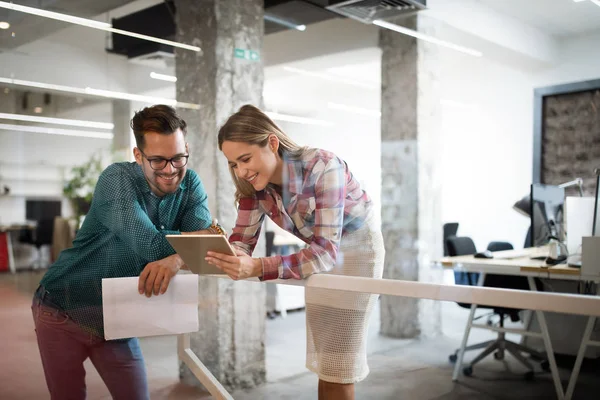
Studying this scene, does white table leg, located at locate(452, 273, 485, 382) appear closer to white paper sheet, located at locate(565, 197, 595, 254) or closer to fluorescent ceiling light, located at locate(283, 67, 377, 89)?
white paper sheet, located at locate(565, 197, 595, 254)

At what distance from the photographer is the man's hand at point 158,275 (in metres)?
1.50

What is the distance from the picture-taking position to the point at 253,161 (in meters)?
1.42

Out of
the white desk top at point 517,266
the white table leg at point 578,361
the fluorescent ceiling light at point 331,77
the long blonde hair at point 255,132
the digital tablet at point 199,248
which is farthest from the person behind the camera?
the fluorescent ceiling light at point 331,77

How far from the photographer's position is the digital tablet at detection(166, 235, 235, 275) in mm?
1291

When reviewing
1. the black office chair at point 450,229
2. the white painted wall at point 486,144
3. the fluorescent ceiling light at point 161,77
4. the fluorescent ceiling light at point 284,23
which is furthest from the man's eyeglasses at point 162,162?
the fluorescent ceiling light at point 284,23

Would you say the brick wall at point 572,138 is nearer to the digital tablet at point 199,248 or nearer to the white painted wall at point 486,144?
the white painted wall at point 486,144

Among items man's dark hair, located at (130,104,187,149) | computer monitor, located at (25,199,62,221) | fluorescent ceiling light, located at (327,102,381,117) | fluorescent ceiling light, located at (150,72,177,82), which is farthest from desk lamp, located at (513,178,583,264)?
computer monitor, located at (25,199,62,221)

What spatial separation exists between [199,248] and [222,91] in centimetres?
142

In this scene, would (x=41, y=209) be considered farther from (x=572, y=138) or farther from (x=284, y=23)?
(x=572, y=138)

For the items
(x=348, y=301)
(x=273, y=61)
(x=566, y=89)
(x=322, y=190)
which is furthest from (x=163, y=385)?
(x=273, y=61)

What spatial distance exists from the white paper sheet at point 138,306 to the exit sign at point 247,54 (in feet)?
4.72

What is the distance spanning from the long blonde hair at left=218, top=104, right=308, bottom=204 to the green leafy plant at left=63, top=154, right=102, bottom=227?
924 mm

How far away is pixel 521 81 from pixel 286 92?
49.3 inches

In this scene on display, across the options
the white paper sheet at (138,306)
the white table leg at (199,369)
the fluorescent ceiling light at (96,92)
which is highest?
the fluorescent ceiling light at (96,92)
